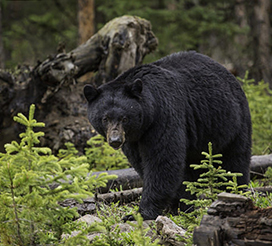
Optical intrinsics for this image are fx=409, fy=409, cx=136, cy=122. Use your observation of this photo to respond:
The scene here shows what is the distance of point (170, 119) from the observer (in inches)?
182

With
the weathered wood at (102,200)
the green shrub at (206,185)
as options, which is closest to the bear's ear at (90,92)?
the weathered wood at (102,200)

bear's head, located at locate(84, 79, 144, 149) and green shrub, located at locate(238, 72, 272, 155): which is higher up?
bear's head, located at locate(84, 79, 144, 149)

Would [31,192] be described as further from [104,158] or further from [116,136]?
[104,158]

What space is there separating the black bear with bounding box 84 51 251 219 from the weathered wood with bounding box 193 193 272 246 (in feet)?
5.35

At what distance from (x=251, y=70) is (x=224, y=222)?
40.3 feet

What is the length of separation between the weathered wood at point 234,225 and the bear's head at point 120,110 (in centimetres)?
168

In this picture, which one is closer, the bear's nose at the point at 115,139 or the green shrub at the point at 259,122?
the bear's nose at the point at 115,139

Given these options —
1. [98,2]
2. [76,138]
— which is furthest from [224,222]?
[98,2]

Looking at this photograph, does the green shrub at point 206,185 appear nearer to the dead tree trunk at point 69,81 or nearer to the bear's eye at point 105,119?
the bear's eye at point 105,119

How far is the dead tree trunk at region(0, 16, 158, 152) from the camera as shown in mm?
7320

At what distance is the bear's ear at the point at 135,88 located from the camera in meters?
4.46

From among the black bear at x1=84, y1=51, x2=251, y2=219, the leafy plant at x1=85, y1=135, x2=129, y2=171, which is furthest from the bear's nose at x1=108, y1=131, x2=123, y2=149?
the leafy plant at x1=85, y1=135, x2=129, y2=171

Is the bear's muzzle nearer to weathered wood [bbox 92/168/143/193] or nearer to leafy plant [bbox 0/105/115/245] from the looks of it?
leafy plant [bbox 0/105/115/245]

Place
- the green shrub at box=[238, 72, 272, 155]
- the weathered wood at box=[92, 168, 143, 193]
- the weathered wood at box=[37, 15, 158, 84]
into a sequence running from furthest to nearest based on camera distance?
the green shrub at box=[238, 72, 272, 155] < the weathered wood at box=[37, 15, 158, 84] < the weathered wood at box=[92, 168, 143, 193]
